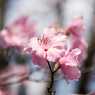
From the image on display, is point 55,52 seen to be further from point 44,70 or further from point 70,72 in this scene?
point 44,70

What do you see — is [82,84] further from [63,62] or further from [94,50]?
[63,62]

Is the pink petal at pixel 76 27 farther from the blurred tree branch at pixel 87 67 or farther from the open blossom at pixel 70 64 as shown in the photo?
the open blossom at pixel 70 64

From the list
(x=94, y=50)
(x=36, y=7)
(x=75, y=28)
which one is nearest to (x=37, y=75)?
(x=75, y=28)

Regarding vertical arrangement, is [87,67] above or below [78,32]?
below

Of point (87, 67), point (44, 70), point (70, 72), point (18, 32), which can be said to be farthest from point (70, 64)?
point (18, 32)

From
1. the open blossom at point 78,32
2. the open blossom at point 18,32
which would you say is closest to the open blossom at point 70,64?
the open blossom at point 78,32

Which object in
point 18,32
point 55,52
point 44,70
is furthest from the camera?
point 18,32
